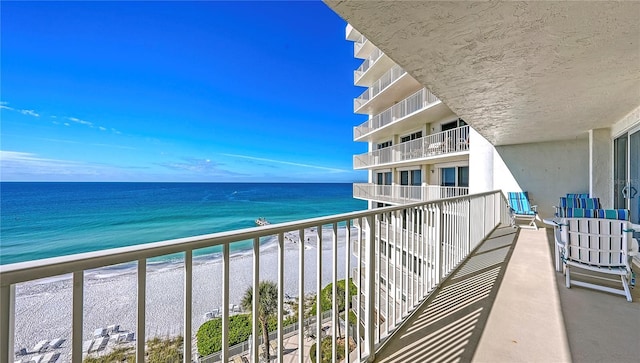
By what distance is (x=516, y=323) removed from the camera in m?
2.20

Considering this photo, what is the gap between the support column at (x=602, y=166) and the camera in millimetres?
5325

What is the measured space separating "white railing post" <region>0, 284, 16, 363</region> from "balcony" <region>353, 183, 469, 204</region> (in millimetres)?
8939

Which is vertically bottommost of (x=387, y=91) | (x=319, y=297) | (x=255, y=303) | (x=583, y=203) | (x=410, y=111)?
(x=319, y=297)

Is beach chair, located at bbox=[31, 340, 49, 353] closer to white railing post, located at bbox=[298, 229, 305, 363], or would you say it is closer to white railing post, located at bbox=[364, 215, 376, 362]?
white railing post, located at bbox=[298, 229, 305, 363]

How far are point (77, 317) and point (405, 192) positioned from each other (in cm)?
1248

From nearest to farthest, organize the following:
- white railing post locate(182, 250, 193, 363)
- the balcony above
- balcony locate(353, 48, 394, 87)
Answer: white railing post locate(182, 250, 193, 363)
balcony locate(353, 48, 394, 87)
the balcony above

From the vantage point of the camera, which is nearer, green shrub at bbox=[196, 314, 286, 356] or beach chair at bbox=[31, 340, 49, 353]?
beach chair at bbox=[31, 340, 49, 353]

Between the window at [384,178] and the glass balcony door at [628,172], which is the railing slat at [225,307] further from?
the window at [384,178]

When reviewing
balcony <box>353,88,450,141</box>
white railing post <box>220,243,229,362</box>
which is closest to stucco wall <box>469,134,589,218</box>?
balcony <box>353,88,450,141</box>

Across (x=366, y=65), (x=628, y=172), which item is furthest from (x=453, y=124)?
(x=366, y=65)

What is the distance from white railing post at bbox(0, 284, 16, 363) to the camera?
0.67 metres

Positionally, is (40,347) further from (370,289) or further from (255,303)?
(370,289)

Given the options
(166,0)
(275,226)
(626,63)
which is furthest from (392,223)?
(166,0)

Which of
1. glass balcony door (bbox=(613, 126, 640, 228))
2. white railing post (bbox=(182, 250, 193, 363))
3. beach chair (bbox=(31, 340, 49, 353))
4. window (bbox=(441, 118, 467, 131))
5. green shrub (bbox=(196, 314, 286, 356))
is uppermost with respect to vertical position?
window (bbox=(441, 118, 467, 131))
